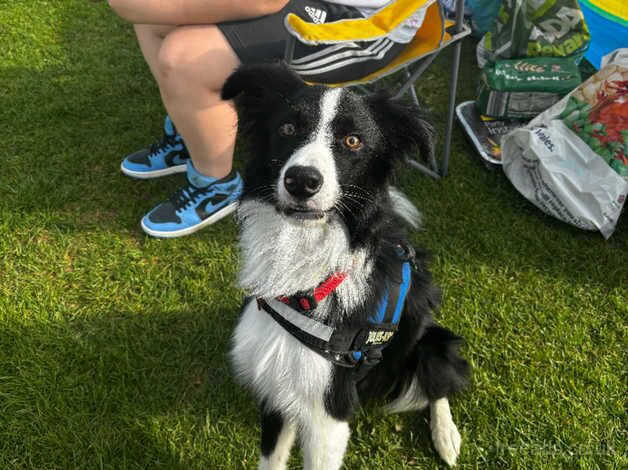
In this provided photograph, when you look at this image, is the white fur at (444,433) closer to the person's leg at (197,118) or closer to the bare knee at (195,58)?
the person's leg at (197,118)

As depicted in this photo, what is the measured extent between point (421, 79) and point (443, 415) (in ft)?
10.1

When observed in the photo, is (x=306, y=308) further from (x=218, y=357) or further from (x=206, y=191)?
(x=206, y=191)

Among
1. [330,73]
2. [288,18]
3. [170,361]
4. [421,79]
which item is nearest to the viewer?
[288,18]

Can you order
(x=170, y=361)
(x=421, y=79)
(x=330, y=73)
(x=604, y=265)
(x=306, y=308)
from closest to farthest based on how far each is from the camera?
(x=306, y=308), (x=170, y=361), (x=330, y=73), (x=604, y=265), (x=421, y=79)

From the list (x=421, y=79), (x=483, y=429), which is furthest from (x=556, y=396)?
(x=421, y=79)

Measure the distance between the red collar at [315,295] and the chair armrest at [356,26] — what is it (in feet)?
3.67

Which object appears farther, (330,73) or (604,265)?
(604,265)

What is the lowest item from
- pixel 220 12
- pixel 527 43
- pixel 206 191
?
pixel 206 191

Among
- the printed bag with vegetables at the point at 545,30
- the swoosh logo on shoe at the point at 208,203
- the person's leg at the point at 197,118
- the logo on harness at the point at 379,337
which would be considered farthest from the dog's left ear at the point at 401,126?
the printed bag with vegetables at the point at 545,30

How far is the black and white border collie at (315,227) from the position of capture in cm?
143

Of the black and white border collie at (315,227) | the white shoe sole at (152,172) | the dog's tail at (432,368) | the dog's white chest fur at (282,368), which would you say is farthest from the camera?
the white shoe sole at (152,172)

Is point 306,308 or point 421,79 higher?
point 306,308

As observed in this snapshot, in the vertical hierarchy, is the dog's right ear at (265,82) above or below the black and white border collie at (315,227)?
above

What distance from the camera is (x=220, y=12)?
223 centimetres
